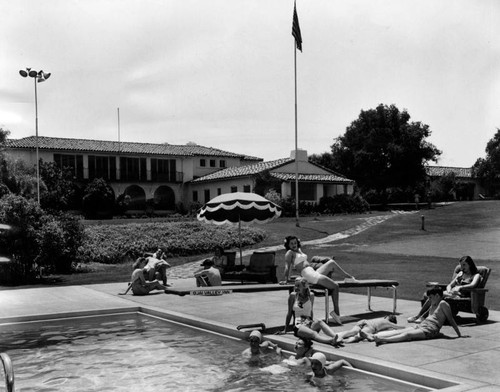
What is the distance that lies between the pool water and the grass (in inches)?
217

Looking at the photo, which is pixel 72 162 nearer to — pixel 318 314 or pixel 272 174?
pixel 272 174

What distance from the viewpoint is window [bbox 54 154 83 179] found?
49.0 meters

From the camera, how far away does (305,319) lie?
816 cm

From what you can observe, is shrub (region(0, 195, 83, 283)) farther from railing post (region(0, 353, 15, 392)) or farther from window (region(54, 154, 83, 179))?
window (region(54, 154, 83, 179))

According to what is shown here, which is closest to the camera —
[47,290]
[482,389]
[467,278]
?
[482,389]

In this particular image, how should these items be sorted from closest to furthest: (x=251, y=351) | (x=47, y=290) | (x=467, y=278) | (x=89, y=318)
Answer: (x=251, y=351) → (x=467, y=278) → (x=89, y=318) → (x=47, y=290)

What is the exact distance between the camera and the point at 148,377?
6.87 metres

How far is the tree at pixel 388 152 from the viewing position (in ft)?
194

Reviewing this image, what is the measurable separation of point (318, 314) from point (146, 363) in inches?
152

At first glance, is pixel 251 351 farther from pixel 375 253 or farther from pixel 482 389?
pixel 375 253

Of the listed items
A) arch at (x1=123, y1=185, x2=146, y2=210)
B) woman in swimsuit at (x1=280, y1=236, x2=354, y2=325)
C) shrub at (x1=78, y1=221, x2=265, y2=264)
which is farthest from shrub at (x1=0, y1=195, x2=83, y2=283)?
arch at (x1=123, y1=185, x2=146, y2=210)

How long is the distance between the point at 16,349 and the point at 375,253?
57.3 ft

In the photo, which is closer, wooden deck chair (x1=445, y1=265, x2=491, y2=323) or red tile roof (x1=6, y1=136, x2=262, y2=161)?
wooden deck chair (x1=445, y1=265, x2=491, y2=323)

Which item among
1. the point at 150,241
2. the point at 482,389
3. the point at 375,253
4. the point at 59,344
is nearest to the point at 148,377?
the point at 59,344
